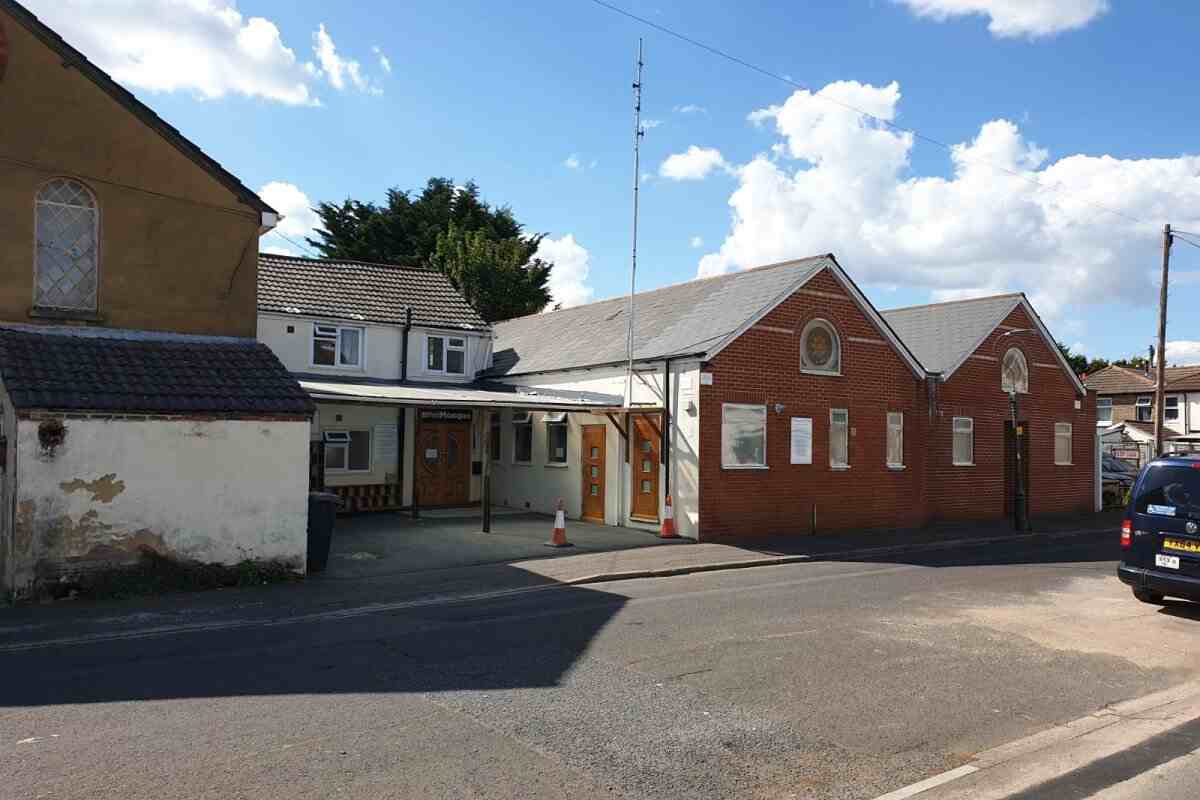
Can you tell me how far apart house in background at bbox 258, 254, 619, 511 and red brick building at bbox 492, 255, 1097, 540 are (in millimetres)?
1435

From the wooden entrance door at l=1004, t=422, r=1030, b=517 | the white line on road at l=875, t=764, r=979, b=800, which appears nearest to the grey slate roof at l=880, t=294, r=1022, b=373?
the wooden entrance door at l=1004, t=422, r=1030, b=517

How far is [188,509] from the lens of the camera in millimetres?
12109

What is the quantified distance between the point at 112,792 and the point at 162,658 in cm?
350

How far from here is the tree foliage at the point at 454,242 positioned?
41125 mm

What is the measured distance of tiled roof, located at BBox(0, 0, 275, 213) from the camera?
12922mm

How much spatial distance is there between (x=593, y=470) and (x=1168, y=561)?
12.3 meters

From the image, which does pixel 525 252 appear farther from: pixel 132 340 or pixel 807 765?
pixel 807 765

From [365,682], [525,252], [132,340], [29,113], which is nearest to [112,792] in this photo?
[365,682]

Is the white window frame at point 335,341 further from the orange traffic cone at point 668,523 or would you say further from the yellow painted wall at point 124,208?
the orange traffic cone at point 668,523

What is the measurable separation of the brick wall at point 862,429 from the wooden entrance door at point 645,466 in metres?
1.40

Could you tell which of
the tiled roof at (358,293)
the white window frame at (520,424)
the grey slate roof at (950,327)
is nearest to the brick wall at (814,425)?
the grey slate roof at (950,327)

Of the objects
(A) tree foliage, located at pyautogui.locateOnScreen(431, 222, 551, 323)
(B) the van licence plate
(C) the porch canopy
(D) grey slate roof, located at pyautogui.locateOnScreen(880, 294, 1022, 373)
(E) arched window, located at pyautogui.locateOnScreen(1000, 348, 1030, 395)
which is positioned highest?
(A) tree foliage, located at pyautogui.locateOnScreen(431, 222, 551, 323)

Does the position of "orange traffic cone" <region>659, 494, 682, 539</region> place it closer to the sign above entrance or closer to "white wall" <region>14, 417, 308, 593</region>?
"white wall" <region>14, 417, 308, 593</region>

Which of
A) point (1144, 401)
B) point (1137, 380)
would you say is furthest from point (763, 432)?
point (1137, 380)
